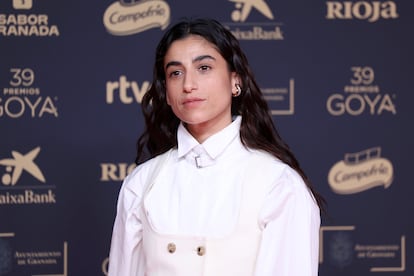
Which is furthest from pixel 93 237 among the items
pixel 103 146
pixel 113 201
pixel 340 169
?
pixel 340 169

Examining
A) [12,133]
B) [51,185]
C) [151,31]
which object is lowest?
[51,185]

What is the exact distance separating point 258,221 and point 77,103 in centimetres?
146

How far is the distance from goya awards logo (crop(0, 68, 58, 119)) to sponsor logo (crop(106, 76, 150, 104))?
23 centimetres

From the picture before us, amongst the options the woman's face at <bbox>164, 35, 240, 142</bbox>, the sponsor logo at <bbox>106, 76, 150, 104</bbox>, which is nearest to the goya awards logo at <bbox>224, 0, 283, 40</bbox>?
the sponsor logo at <bbox>106, 76, 150, 104</bbox>

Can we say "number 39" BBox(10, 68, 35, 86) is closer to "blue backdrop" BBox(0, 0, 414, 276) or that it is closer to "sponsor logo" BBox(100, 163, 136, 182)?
"blue backdrop" BBox(0, 0, 414, 276)

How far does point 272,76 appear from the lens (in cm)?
312

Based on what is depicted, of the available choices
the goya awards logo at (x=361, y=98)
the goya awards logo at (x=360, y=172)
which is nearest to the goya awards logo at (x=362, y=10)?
the goya awards logo at (x=361, y=98)

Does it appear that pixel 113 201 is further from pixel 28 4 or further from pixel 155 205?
pixel 155 205

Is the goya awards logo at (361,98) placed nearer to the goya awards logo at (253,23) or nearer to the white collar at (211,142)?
the goya awards logo at (253,23)

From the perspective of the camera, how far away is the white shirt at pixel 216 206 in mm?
1803

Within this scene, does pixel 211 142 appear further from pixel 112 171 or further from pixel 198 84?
pixel 112 171

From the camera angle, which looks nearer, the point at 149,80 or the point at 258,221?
the point at 258,221

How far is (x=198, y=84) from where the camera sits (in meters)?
1.90

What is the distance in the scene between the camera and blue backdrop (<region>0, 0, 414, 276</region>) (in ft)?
9.93
